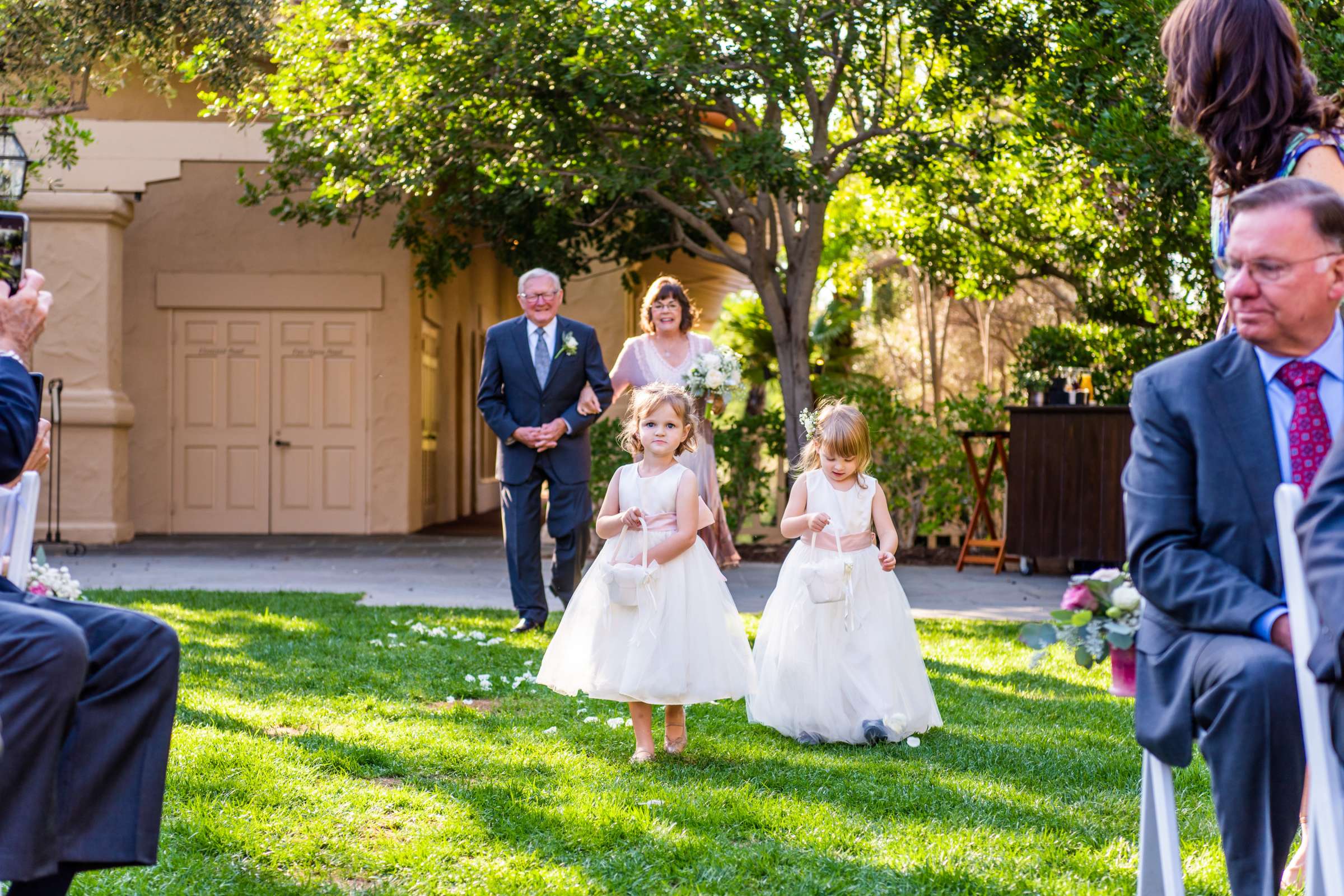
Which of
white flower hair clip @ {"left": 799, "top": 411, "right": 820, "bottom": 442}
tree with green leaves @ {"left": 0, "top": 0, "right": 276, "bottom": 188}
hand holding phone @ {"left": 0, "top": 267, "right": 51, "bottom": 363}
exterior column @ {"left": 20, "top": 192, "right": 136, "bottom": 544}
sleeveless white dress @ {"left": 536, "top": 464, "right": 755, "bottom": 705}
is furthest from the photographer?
exterior column @ {"left": 20, "top": 192, "right": 136, "bottom": 544}

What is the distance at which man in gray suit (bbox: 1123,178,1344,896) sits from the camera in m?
2.37

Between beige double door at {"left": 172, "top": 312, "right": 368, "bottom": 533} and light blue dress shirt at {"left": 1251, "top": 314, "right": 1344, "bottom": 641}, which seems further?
beige double door at {"left": 172, "top": 312, "right": 368, "bottom": 533}

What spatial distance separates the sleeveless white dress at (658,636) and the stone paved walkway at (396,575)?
4.01 m

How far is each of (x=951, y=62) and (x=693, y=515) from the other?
7.63m

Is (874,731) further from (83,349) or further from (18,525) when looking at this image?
(83,349)

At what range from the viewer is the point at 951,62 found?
11.3m

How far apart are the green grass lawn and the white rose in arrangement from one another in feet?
3.08

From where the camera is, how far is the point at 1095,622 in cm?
280

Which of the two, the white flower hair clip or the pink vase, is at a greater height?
the white flower hair clip

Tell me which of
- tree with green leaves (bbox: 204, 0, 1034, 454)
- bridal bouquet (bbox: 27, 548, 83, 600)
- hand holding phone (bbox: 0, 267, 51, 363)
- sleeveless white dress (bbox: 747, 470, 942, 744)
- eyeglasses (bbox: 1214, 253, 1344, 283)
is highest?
tree with green leaves (bbox: 204, 0, 1034, 454)

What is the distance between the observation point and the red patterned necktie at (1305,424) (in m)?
2.55

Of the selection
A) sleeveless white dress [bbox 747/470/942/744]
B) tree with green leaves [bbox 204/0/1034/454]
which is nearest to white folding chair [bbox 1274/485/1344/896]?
sleeveless white dress [bbox 747/470/942/744]

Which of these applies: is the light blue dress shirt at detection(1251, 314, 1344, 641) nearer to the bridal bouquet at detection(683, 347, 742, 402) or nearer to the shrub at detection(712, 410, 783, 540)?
the bridal bouquet at detection(683, 347, 742, 402)

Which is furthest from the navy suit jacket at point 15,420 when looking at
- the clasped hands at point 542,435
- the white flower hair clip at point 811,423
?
the clasped hands at point 542,435
